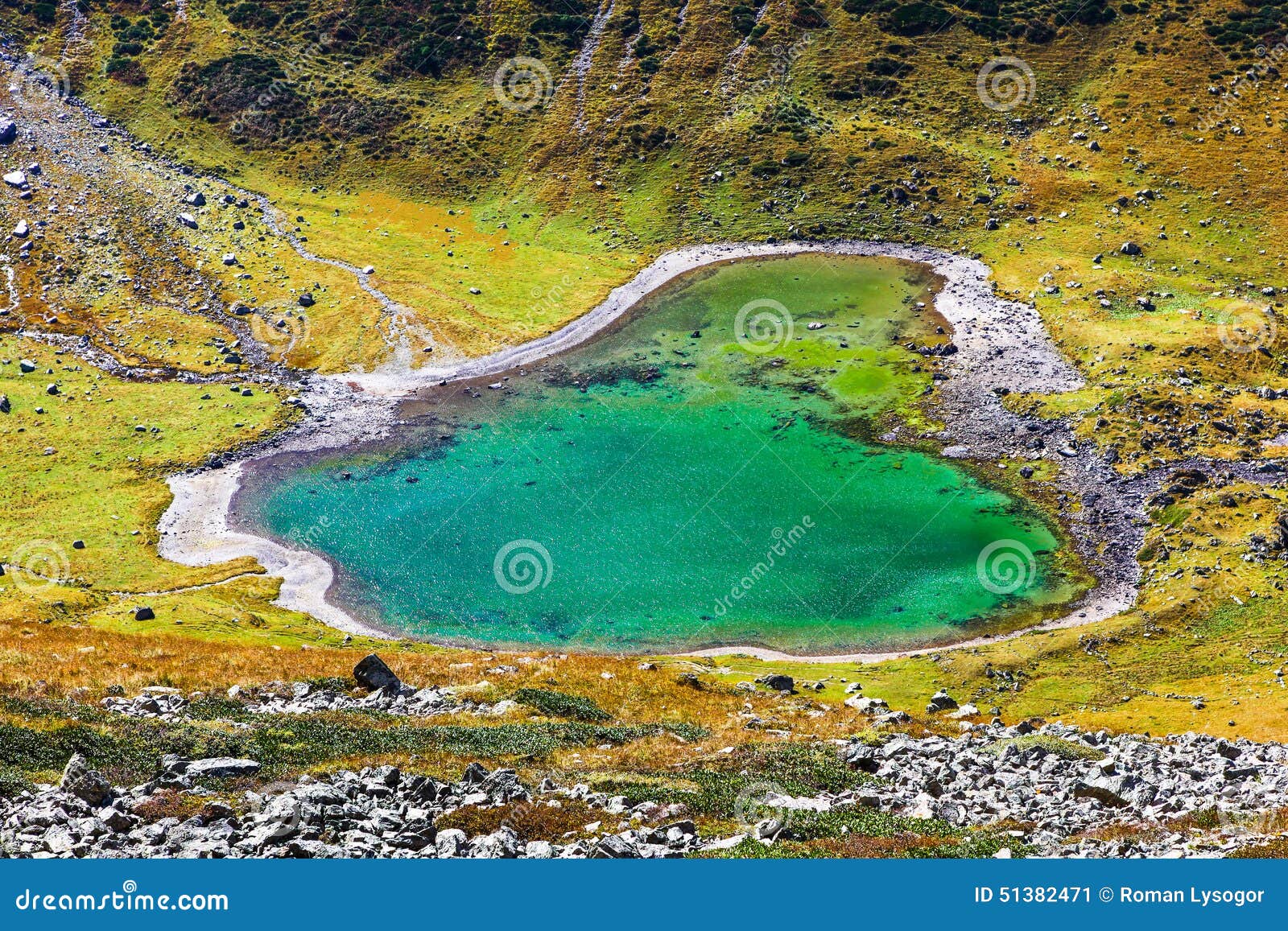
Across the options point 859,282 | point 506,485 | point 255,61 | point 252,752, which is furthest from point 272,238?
point 252,752

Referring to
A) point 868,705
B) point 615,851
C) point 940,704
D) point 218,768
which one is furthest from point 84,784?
point 940,704

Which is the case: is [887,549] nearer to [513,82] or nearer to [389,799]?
[389,799]

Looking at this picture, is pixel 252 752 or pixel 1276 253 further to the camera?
pixel 1276 253

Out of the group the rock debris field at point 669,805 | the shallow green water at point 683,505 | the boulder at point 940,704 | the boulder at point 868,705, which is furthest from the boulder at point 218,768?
the boulder at point 940,704

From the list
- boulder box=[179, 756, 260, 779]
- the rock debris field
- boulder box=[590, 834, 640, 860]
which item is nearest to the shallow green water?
the rock debris field

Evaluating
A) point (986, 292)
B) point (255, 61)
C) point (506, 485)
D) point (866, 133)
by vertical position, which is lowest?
point (506, 485)

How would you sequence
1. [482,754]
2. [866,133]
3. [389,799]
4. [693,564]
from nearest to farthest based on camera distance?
[389,799], [482,754], [693,564], [866,133]

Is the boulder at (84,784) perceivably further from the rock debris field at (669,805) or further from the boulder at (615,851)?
the boulder at (615,851)

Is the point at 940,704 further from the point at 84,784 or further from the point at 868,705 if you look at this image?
the point at 84,784
